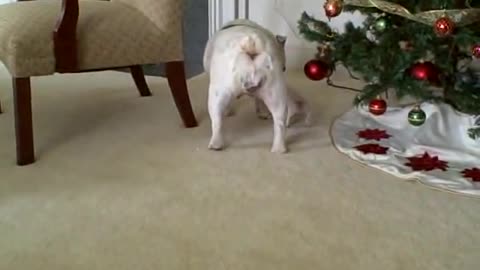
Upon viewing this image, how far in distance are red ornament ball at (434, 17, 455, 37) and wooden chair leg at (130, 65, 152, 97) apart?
1.26 metres

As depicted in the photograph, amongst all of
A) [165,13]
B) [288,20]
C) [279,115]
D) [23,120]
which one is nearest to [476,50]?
[279,115]

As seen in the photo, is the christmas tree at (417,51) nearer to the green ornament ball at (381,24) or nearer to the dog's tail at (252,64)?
the green ornament ball at (381,24)

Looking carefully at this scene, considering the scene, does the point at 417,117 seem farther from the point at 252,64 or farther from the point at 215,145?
the point at 215,145

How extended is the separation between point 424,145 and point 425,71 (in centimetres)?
33

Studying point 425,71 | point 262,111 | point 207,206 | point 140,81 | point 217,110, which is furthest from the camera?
point 140,81

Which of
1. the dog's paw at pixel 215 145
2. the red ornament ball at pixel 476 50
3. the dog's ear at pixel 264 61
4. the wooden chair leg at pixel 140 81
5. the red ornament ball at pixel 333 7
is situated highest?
the red ornament ball at pixel 333 7

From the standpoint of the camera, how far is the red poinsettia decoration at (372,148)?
1.96m

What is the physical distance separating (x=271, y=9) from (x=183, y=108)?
3.49ft

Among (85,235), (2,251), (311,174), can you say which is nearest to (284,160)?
(311,174)

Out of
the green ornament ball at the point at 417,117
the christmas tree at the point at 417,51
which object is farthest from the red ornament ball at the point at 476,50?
the green ornament ball at the point at 417,117

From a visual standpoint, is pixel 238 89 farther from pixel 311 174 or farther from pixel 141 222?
pixel 141 222

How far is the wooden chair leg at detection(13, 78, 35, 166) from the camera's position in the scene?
1851 millimetres

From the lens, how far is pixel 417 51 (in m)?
1.78

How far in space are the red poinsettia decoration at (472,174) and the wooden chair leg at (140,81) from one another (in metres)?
1.30
